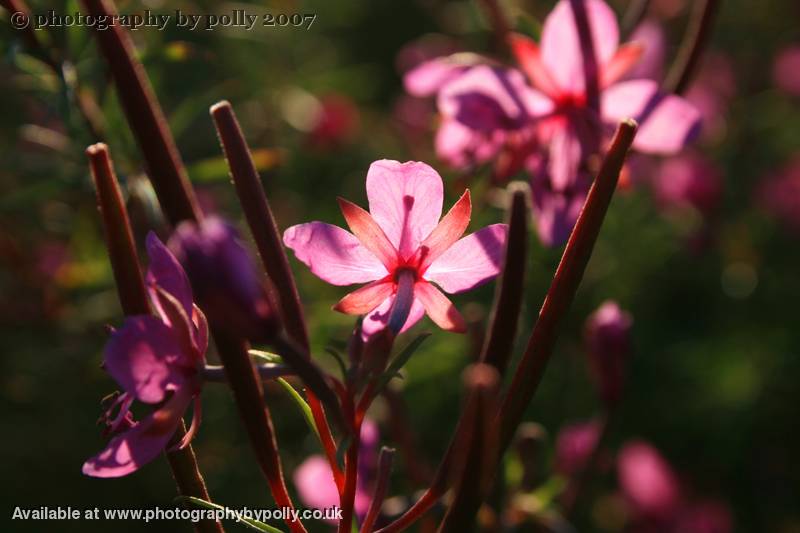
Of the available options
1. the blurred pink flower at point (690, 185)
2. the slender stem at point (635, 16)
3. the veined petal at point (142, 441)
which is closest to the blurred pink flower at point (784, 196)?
the blurred pink flower at point (690, 185)

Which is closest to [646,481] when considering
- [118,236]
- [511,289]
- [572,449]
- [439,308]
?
[572,449]

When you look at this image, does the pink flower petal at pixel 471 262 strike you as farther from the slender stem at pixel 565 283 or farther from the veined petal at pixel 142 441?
the veined petal at pixel 142 441

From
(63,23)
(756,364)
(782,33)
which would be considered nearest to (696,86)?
(782,33)

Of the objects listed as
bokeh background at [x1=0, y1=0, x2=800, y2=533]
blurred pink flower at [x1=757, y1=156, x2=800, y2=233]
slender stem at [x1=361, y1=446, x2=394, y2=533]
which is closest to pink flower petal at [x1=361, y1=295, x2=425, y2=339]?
slender stem at [x1=361, y1=446, x2=394, y2=533]

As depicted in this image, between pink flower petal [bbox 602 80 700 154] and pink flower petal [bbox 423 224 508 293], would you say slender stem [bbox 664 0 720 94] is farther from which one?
pink flower petal [bbox 423 224 508 293]

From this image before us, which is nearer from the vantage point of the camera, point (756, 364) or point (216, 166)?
point (216, 166)

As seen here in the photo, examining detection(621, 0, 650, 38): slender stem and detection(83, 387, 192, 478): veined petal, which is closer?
detection(83, 387, 192, 478): veined petal

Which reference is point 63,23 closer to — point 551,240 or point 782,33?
point 551,240
